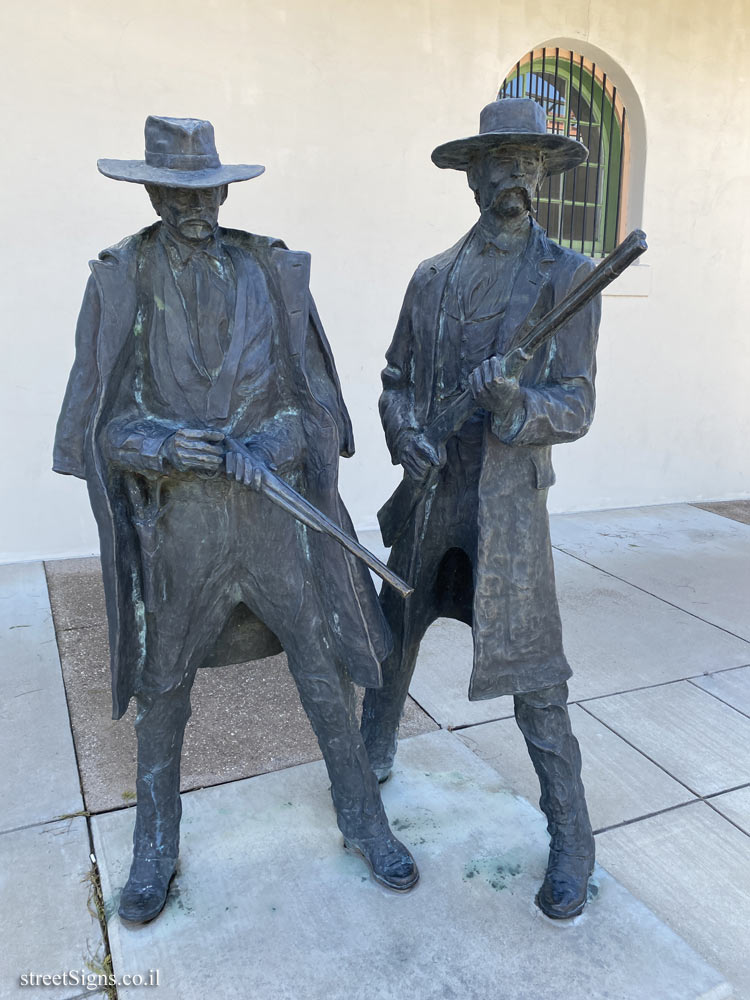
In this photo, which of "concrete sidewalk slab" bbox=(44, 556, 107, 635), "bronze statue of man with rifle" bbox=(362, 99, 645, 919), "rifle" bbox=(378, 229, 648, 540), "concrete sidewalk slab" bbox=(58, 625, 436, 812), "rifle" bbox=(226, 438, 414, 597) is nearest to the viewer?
"rifle" bbox=(378, 229, 648, 540)

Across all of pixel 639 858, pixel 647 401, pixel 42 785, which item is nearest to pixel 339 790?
pixel 639 858

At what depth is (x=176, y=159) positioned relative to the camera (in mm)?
1856

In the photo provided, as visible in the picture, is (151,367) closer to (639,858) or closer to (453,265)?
(453,265)

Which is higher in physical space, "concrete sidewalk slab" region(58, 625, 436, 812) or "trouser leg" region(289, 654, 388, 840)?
"trouser leg" region(289, 654, 388, 840)

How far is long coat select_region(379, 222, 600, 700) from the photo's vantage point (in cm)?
210

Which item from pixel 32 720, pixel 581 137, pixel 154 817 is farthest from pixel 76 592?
pixel 581 137

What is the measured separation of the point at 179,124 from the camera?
1.86 m

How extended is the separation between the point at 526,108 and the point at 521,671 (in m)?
1.49

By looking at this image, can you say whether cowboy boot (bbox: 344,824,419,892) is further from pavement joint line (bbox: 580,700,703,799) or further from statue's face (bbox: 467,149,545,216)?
statue's face (bbox: 467,149,545,216)

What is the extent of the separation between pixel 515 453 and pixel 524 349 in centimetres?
35

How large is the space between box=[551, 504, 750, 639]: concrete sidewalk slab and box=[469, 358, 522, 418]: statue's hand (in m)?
3.23

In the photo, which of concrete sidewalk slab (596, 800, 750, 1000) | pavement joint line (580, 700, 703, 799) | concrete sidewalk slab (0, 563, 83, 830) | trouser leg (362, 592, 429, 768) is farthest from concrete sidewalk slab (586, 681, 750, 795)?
concrete sidewalk slab (0, 563, 83, 830)

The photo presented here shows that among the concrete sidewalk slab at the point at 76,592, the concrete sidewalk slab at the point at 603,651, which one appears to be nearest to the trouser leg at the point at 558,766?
the concrete sidewalk slab at the point at 603,651

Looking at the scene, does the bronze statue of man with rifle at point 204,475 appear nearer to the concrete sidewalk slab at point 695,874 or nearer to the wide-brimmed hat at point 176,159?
the wide-brimmed hat at point 176,159
